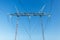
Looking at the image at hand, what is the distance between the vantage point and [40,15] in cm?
2572

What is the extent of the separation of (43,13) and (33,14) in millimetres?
1652

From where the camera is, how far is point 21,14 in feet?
83.5

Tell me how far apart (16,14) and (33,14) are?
2919 millimetres

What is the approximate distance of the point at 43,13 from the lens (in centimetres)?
2530

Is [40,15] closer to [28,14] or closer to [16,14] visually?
[28,14]

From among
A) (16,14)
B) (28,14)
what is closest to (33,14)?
(28,14)

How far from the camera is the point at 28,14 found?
82.6 ft

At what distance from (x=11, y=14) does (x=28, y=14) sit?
291 cm

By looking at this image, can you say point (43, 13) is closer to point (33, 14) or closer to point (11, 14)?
point (33, 14)

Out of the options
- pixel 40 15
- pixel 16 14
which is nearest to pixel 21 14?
pixel 16 14

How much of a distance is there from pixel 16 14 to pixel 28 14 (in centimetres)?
214

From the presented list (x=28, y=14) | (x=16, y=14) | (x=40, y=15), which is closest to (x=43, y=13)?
(x=40, y=15)

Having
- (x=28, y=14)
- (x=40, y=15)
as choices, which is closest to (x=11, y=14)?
(x=28, y=14)

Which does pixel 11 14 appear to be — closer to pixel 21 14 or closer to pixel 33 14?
pixel 21 14
